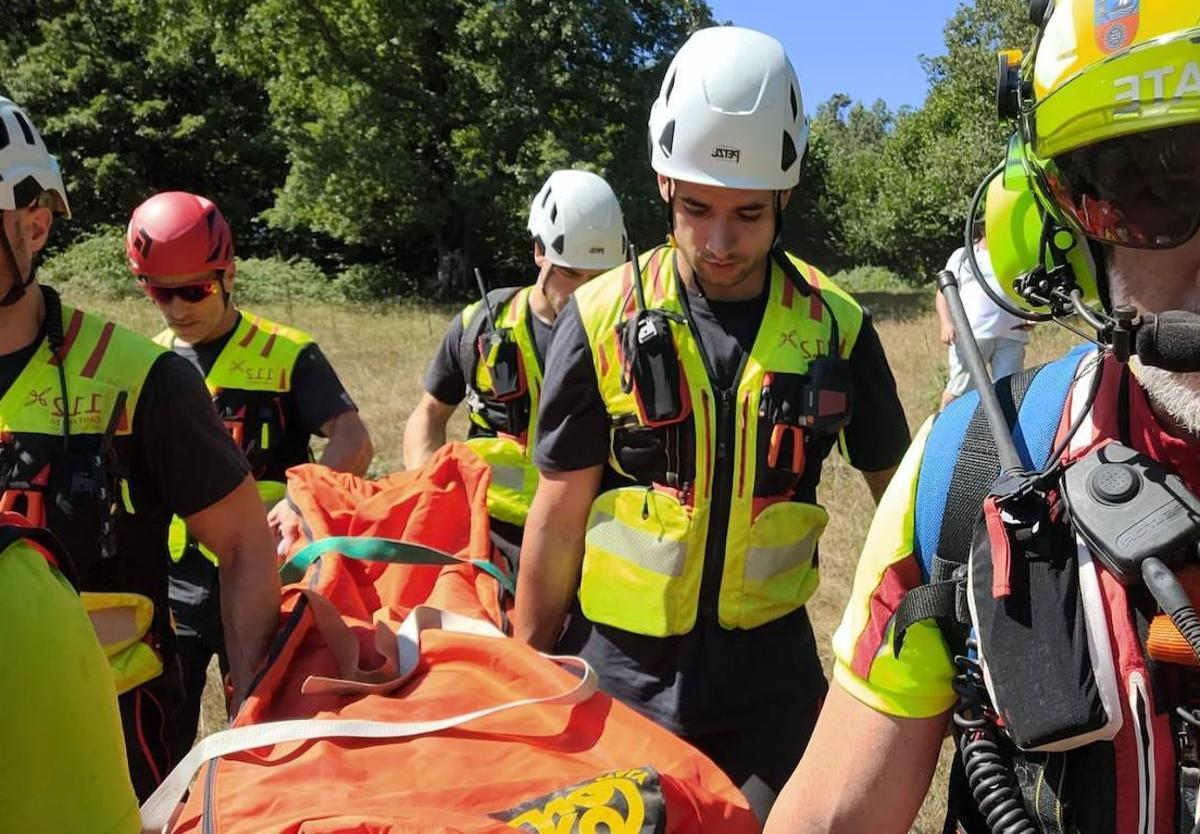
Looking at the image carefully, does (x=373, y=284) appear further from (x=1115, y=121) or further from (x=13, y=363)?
(x=1115, y=121)

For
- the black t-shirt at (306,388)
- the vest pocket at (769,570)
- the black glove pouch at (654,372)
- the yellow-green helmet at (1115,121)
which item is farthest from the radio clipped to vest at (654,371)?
the black t-shirt at (306,388)

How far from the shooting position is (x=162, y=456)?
2387 mm

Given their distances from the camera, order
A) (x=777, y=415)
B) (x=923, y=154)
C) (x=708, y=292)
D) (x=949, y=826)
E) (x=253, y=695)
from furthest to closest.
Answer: (x=923, y=154) < (x=708, y=292) < (x=777, y=415) < (x=253, y=695) < (x=949, y=826)

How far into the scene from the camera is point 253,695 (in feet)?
7.36

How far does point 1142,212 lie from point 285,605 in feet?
7.38

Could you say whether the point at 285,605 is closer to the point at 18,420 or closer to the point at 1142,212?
the point at 18,420

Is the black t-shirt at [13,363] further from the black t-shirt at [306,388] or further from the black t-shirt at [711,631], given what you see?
the black t-shirt at [306,388]

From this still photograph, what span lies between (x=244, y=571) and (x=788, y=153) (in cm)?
172

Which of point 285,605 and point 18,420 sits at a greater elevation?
point 18,420

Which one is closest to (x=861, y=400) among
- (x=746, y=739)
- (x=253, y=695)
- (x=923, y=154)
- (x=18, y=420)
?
(x=746, y=739)

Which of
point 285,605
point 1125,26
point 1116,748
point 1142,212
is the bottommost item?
point 285,605

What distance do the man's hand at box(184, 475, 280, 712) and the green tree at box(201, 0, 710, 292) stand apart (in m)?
22.9

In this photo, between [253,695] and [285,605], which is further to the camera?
[285,605]

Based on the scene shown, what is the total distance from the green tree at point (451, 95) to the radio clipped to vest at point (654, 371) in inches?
892
